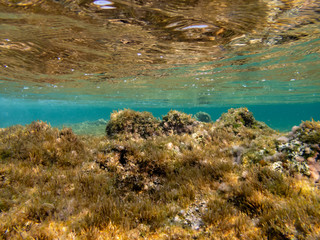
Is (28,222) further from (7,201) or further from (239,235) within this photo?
(239,235)

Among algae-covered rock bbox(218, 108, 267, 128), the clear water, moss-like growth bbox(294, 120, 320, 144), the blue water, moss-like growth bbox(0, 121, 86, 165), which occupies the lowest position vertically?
the blue water

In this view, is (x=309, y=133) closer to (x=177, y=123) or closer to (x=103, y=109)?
(x=177, y=123)

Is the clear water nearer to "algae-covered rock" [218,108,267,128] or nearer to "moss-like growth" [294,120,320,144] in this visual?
"algae-covered rock" [218,108,267,128]

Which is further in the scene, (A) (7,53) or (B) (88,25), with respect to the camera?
(A) (7,53)

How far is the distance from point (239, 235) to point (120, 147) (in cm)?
352

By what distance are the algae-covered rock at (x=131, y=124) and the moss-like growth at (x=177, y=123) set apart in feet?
1.71

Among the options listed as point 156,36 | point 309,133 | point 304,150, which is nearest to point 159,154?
point 304,150

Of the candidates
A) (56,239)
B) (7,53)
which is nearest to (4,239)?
(56,239)

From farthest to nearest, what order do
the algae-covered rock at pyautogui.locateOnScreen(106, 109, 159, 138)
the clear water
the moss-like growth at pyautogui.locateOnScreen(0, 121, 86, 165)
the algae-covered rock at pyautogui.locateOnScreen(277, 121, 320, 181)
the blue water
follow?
the blue water < the algae-covered rock at pyautogui.locateOnScreen(106, 109, 159, 138) < the clear water < the moss-like growth at pyautogui.locateOnScreen(0, 121, 86, 165) < the algae-covered rock at pyautogui.locateOnScreen(277, 121, 320, 181)

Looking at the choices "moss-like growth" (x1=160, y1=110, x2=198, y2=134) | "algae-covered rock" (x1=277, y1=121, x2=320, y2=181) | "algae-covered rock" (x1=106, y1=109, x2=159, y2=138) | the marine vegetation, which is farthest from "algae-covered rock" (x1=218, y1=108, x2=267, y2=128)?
"algae-covered rock" (x1=106, y1=109, x2=159, y2=138)

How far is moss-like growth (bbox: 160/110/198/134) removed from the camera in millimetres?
8719

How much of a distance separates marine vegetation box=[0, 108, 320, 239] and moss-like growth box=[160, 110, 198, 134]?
2.60m

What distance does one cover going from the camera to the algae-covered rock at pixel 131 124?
8.12 meters

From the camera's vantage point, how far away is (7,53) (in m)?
12.1
